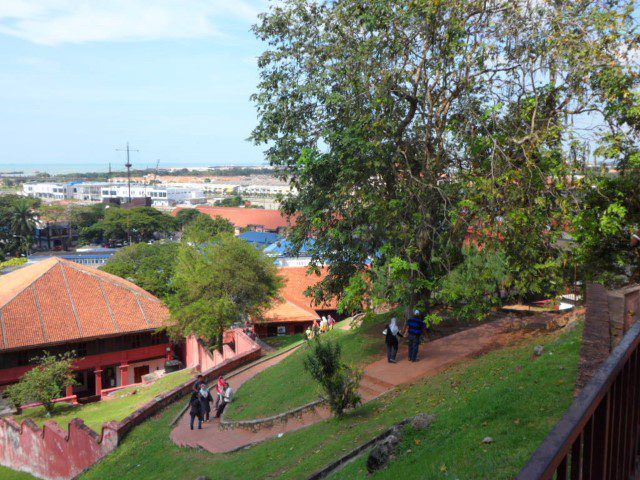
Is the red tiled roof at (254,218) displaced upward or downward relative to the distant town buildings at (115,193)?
downward

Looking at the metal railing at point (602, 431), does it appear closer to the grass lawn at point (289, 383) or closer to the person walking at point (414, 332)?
the person walking at point (414, 332)

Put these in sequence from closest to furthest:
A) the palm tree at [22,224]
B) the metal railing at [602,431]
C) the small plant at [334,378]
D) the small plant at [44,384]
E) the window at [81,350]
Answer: the metal railing at [602,431]
the small plant at [334,378]
the small plant at [44,384]
the window at [81,350]
the palm tree at [22,224]

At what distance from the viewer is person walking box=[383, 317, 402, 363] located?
13914 millimetres

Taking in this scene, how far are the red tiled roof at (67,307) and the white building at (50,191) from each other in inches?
6305

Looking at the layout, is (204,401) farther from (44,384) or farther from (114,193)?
(114,193)

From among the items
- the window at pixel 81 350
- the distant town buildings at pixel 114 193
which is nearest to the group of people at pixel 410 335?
the window at pixel 81 350

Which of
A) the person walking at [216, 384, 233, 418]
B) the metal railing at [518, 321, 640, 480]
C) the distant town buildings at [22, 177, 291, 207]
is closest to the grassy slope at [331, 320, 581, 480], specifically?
the metal railing at [518, 321, 640, 480]

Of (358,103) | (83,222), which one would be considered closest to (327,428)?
(358,103)

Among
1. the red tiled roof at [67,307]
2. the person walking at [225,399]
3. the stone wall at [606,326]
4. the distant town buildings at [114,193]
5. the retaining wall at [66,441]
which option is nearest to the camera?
the stone wall at [606,326]

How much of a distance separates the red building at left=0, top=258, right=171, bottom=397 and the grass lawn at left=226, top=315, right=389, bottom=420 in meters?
14.2

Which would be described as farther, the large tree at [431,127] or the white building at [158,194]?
the white building at [158,194]

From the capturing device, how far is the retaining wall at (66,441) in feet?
56.6

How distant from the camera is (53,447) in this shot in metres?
19.1

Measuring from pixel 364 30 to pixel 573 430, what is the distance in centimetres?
1319
